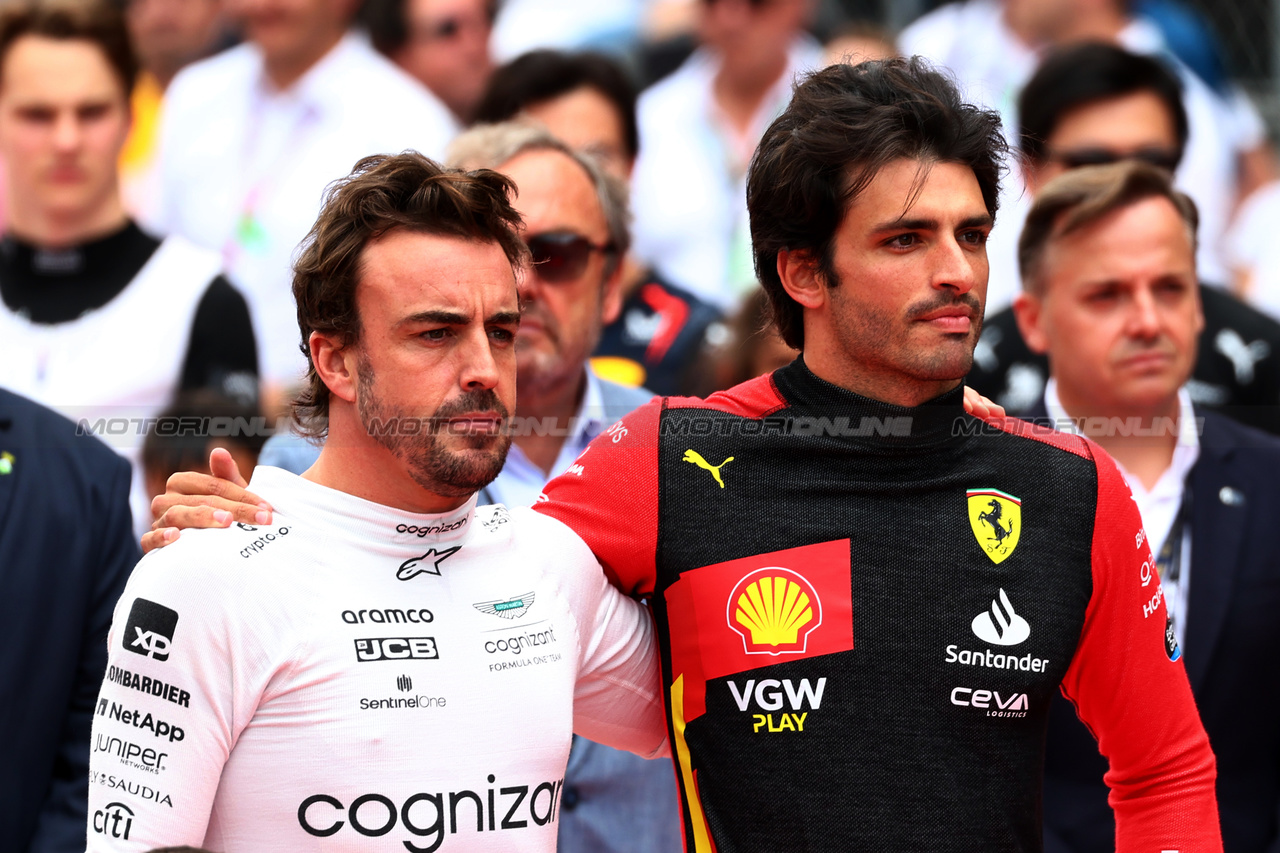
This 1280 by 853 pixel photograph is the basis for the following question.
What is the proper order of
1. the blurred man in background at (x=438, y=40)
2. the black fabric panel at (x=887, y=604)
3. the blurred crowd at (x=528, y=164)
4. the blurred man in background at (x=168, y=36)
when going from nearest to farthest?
the black fabric panel at (x=887, y=604)
the blurred crowd at (x=528, y=164)
the blurred man in background at (x=438, y=40)
the blurred man in background at (x=168, y=36)

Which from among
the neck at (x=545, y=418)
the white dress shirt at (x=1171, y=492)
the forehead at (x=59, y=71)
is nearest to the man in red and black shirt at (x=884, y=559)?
the neck at (x=545, y=418)

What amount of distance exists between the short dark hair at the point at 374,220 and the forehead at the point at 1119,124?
132 inches

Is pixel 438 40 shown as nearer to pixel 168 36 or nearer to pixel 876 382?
pixel 168 36

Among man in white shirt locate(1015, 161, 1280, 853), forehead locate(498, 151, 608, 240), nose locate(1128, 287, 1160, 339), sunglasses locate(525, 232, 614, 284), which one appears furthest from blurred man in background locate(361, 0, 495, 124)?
nose locate(1128, 287, 1160, 339)

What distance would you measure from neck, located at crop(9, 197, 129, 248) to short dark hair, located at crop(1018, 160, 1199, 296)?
3291 mm

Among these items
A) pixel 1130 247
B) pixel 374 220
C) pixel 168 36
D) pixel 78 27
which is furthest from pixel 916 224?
pixel 168 36

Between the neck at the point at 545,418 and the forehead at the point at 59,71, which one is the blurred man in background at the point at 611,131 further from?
the neck at the point at 545,418

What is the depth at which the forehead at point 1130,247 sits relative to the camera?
13.9 feet

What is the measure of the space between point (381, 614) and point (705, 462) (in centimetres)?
73

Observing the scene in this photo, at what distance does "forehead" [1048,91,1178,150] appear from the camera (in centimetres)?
550

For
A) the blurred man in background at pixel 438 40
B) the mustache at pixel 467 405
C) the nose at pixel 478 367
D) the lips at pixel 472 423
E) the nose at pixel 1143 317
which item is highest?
the blurred man in background at pixel 438 40

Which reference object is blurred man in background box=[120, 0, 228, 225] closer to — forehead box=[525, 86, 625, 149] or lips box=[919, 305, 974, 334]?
forehead box=[525, 86, 625, 149]

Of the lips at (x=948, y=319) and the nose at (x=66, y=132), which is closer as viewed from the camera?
the lips at (x=948, y=319)

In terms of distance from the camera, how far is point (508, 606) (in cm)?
277
